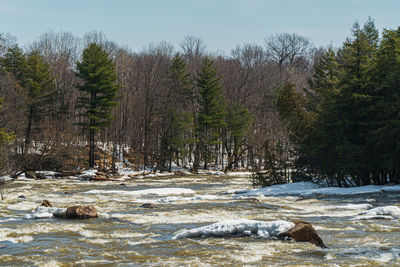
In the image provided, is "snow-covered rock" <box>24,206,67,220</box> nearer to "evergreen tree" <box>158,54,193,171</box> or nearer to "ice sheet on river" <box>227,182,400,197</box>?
"ice sheet on river" <box>227,182,400,197</box>

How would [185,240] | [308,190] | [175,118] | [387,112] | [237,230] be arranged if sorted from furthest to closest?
[175,118]
[387,112]
[308,190]
[237,230]
[185,240]

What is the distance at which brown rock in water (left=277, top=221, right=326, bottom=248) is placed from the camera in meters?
10.5

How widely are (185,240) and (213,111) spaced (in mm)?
43549

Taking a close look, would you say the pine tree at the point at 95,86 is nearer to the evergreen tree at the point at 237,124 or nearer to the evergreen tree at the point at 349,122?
the evergreen tree at the point at 237,124

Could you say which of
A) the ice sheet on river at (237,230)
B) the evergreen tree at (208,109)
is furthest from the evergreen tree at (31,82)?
the ice sheet on river at (237,230)

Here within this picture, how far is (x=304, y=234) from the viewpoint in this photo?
10711mm

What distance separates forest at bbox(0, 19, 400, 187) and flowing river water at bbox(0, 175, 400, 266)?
7.45 m

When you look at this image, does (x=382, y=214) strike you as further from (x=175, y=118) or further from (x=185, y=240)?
(x=175, y=118)

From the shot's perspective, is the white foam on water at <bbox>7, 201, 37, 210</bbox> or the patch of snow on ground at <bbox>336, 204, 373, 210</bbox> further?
the white foam on water at <bbox>7, 201, 37, 210</bbox>

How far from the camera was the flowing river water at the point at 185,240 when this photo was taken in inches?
369

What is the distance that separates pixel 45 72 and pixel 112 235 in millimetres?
37830

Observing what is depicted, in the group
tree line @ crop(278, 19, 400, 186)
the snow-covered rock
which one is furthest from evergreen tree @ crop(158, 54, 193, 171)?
the snow-covered rock

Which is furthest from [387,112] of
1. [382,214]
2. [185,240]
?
[185,240]

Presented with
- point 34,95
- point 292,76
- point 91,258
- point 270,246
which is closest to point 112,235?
point 91,258
